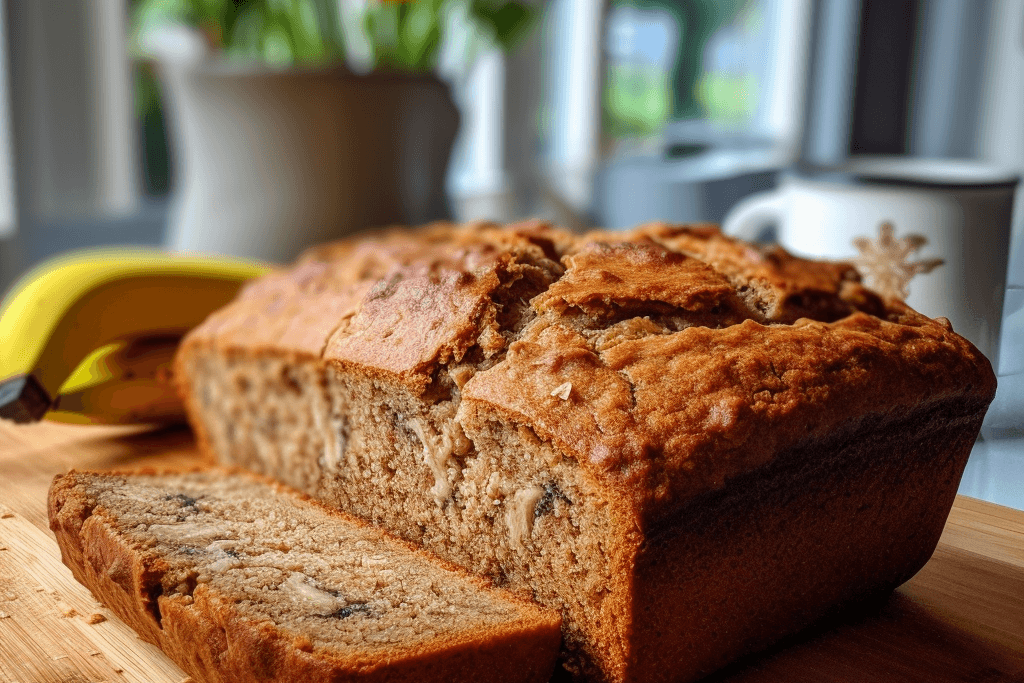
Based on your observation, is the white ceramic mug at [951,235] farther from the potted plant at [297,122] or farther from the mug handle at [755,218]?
the potted plant at [297,122]

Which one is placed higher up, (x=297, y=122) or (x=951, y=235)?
(x=297, y=122)

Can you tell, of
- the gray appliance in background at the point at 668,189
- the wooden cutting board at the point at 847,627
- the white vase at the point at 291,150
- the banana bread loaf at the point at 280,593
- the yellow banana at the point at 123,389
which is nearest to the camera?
the banana bread loaf at the point at 280,593

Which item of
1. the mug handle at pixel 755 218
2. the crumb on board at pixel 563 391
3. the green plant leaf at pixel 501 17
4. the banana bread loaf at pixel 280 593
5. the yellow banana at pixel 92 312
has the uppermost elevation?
the green plant leaf at pixel 501 17

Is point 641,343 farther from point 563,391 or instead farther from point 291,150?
point 291,150

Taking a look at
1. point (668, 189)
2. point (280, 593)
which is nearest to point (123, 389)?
point (280, 593)

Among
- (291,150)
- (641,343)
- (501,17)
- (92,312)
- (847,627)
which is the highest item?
(501,17)

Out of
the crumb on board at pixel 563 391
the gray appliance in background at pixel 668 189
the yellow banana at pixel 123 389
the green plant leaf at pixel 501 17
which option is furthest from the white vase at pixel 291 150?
the crumb on board at pixel 563 391

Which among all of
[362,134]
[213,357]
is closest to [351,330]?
[213,357]
